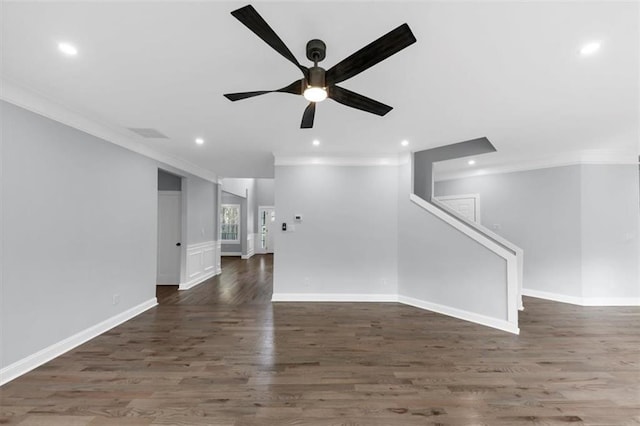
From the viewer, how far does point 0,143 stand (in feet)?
7.30

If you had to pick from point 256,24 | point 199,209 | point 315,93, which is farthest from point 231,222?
point 256,24

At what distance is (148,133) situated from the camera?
3.52 m

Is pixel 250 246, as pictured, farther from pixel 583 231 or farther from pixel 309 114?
pixel 583 231

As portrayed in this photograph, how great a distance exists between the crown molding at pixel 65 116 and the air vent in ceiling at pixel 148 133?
222 millimetres

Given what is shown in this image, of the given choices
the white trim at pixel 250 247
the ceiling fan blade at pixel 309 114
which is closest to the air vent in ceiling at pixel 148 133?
the ceiling fan blade at pixel 309 114

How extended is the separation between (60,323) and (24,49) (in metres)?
2.50

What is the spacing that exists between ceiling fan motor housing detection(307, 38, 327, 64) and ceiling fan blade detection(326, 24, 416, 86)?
0.53 feet

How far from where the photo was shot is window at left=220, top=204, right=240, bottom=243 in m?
10.5

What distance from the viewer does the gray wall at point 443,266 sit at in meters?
3.57

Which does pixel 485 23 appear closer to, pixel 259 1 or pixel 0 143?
pixel 259 1

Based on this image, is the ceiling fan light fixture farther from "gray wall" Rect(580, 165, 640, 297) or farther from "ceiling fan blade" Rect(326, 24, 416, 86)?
"gray wall" Rect(580, 165, 640, 297)

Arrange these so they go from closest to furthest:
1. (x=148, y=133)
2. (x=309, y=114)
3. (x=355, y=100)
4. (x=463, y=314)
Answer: (x=355, y=100), (x=309, y=114), (x=148, y=133), (x=463, y=314)

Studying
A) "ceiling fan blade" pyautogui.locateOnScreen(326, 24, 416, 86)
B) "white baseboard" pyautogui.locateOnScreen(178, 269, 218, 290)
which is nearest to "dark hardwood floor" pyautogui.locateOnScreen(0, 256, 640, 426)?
"white baseboard" pyautogui.locateOnScreen(178, 269, 218, 290)

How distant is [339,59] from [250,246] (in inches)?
375
